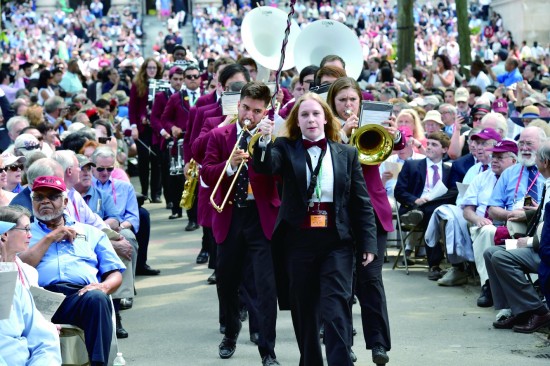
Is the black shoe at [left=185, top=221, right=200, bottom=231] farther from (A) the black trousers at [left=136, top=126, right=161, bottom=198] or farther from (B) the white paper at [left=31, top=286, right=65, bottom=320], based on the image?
(B) the white paper at [left=31, top=286, right=65, bottom=320]

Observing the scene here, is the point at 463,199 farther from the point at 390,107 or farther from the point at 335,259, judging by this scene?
the point at 335,259

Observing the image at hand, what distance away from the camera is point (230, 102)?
962 cm

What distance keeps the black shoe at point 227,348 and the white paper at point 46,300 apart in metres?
2.01

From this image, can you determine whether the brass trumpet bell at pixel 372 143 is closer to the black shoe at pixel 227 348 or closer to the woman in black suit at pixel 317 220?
the woman in black suit at pixel 317 220

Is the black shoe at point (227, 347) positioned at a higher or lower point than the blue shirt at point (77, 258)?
lower

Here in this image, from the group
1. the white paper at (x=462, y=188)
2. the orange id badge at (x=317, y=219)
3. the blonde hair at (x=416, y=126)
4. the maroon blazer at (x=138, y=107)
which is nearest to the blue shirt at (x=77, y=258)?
the orange id badge at (x=317, y=219)

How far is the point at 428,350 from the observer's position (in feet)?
29.5

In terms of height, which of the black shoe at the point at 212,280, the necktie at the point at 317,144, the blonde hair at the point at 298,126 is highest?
the blonde hair at the point at 298,126

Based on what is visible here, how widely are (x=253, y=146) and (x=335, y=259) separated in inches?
33.4

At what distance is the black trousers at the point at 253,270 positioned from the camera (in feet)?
27.7

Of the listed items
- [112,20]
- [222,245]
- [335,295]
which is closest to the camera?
[335,295]

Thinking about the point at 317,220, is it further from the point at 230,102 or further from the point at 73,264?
the point at 230,102

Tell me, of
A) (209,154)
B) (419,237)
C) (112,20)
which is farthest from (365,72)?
(112,20)

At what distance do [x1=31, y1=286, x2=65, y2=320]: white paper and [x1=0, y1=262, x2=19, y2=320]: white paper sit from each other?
2.51ft
